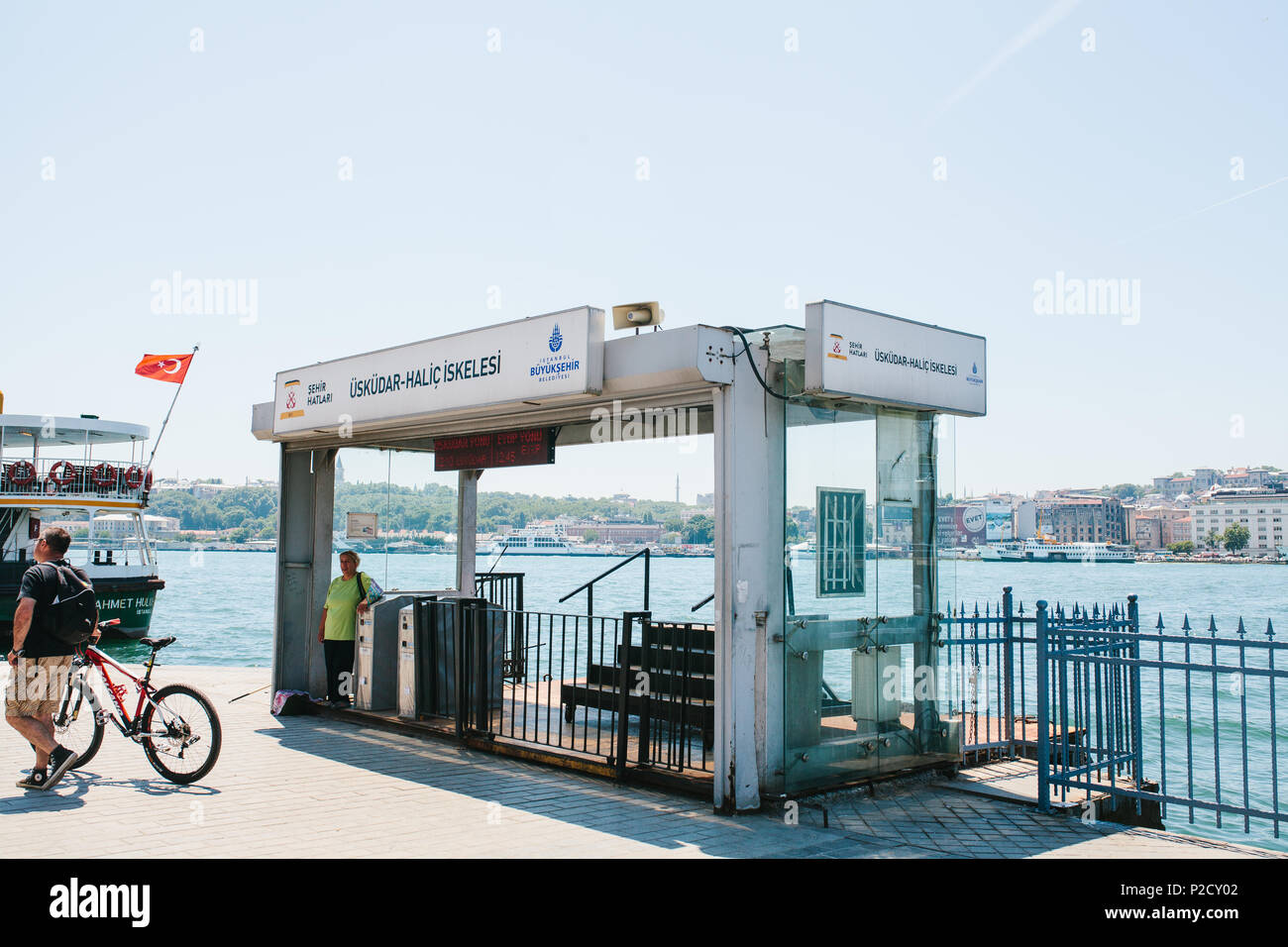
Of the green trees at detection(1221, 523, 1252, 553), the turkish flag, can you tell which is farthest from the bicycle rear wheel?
the green trees at detection(1221, 523, 1252, 553)

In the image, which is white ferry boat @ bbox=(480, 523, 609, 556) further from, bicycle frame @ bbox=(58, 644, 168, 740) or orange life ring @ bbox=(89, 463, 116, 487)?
orange life ring @ bbox=(89, 463, 116, 487)

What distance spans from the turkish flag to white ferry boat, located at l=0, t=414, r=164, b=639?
17.1ft

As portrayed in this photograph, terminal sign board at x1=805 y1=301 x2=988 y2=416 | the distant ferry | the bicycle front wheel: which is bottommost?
the distant ferry

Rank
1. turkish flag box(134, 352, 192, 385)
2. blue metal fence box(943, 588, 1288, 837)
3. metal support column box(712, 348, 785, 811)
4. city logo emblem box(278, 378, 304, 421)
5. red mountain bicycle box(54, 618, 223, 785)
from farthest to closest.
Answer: turkish flag box(134, 352, 192, 385)
city logo emblem box(278, 378, 304, 421)
red mountain bicycle box(54, 618, 223, 785)
metal support column box(712, 348, 785, 811)
blue metal fence box(943, 588, 1288, 837)

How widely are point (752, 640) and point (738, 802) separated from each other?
1.01 metres

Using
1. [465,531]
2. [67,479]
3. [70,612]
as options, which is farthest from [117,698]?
[67,479]

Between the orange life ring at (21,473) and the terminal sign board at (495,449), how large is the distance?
61.1 ft

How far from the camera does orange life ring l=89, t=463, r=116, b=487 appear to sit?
24.3 metres

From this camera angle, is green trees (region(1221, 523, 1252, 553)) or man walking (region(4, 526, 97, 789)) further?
green trees (region(1221, 523, 1252, 553))

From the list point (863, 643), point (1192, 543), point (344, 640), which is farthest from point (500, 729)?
point (1192, 543)

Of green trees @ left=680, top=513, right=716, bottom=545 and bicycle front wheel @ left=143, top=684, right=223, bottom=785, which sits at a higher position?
green trees @ left=680, top=513, right=716, bottom=545

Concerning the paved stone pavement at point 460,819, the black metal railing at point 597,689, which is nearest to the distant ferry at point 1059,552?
the black metal railing at point 597,689
